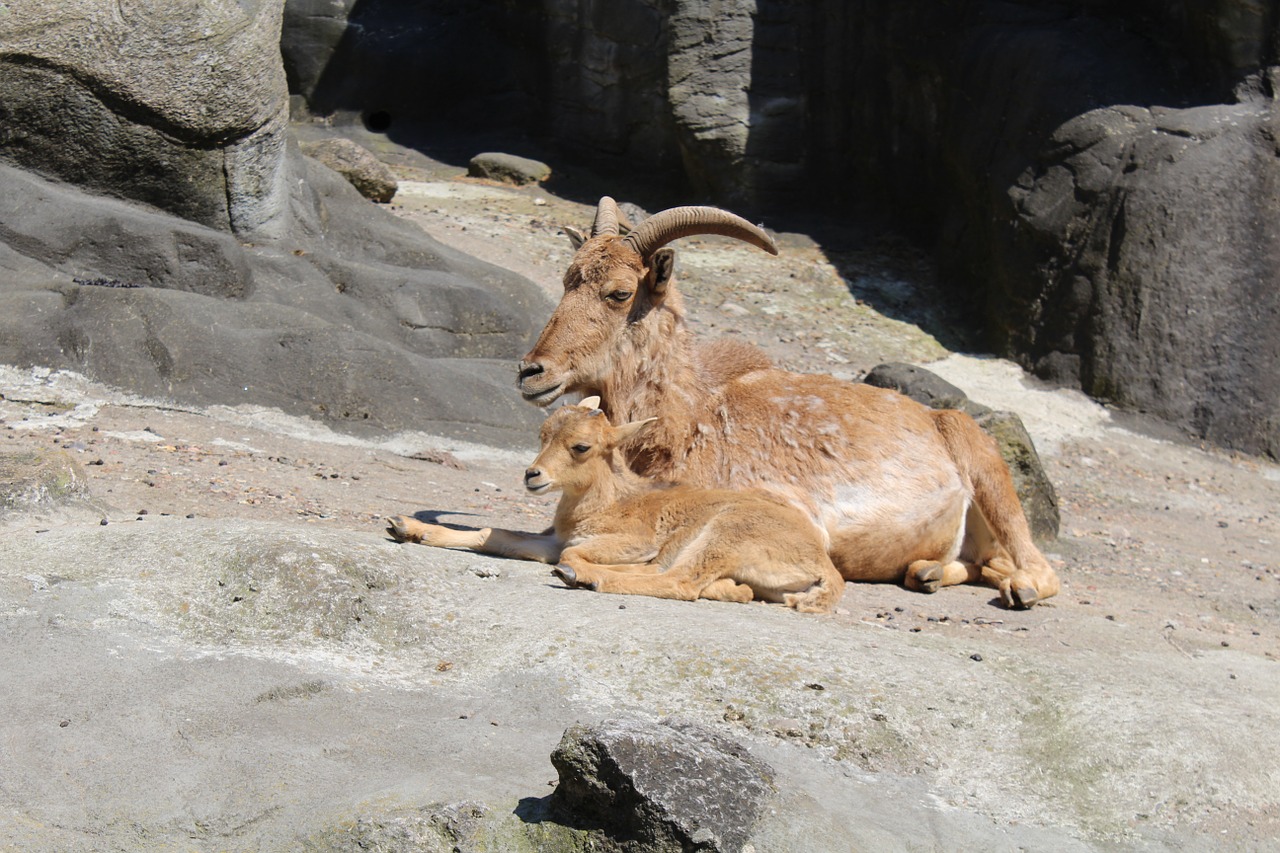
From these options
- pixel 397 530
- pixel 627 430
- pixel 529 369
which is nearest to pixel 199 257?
pixel 529 369

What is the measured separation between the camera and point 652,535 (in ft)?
23.5

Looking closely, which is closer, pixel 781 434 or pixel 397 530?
pixel 397 530

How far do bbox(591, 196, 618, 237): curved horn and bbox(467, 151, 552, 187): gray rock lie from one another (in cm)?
1325

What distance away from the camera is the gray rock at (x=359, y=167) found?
59.8ft

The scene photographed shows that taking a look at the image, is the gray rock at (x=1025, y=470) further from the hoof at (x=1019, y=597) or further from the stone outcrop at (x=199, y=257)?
the stone outcrop at (x=199, y=257)

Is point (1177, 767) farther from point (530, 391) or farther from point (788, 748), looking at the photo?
point (530, 391)

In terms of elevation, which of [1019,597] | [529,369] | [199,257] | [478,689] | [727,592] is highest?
[529,369]

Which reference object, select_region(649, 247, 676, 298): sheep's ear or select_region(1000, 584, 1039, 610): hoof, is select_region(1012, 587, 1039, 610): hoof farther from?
select_region(649, 247, 676, 298): sheep's ear

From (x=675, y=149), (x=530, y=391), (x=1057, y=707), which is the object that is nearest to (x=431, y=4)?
(x=675, y=149)

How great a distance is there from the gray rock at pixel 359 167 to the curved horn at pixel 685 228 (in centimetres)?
1071

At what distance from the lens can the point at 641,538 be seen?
7133mm

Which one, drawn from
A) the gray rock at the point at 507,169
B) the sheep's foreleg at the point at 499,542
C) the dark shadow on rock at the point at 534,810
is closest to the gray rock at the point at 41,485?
the sheep's foreleg at the point at 499,542

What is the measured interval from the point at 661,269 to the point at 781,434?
1153mm

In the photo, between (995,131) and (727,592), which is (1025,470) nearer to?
(727,592)
